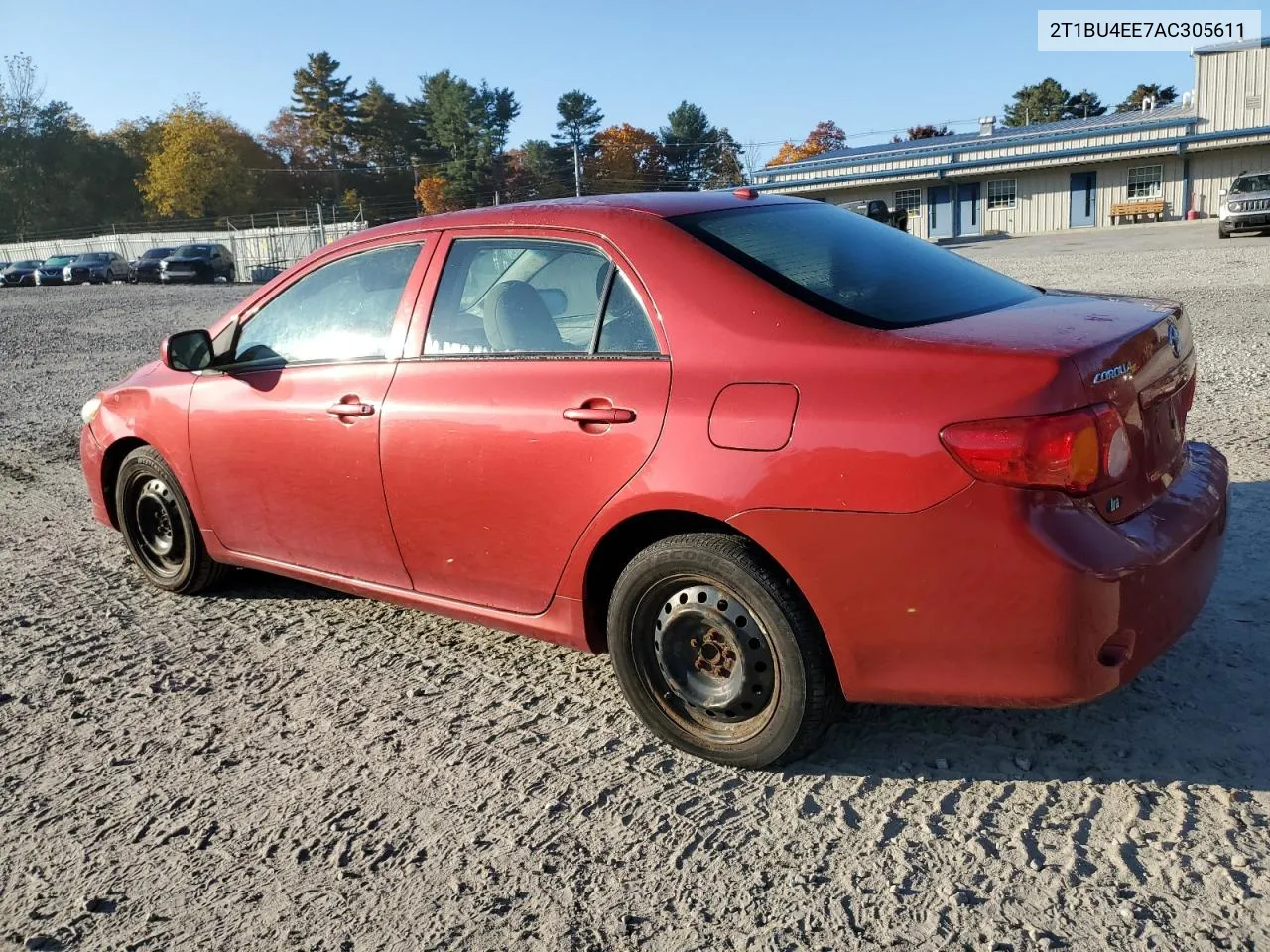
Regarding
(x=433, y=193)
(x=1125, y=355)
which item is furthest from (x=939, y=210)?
(x=1125, y=355)

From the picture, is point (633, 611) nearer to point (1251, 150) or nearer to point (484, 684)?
point (484, 684)

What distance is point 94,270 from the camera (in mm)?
42312

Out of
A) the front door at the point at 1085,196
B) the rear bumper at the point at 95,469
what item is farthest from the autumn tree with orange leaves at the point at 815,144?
the rear bumper at the point at 95,469

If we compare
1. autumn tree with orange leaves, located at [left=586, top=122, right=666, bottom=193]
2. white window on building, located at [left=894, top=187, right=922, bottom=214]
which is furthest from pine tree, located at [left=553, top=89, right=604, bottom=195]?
white window on building, located at [left=894, top=187, right=922, bottom=214]

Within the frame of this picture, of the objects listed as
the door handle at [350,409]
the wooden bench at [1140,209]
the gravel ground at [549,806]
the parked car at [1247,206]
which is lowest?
the gravel ground at [549,806]

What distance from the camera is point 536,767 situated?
315cm

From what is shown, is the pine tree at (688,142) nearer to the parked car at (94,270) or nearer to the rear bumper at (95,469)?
the parked car at (94,270)

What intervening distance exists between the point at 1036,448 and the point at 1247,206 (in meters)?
28.5

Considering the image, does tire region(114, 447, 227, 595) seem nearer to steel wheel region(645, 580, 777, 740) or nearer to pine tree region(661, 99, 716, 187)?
steel wheel region(645, 580, 777, 740)

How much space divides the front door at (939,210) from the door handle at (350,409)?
49.0 meters

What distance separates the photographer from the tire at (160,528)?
4715mm

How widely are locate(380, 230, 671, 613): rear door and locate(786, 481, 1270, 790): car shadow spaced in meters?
1.06

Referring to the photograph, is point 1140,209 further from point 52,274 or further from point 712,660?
point 712,660

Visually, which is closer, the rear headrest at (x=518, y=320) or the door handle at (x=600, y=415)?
the door handle at (x=600, y=415)
